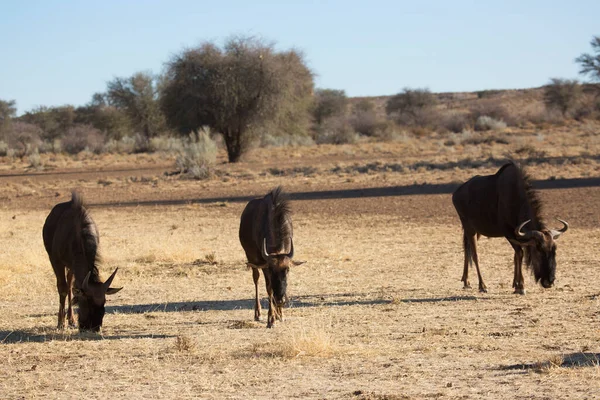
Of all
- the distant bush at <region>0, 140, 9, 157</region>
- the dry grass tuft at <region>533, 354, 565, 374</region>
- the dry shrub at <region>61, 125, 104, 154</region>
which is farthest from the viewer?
the dry shrub at <region>61, 125, 104, 154</region>

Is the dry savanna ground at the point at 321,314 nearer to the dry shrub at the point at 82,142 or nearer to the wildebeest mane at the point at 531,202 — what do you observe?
the wildebeest mane at the point at 531,202

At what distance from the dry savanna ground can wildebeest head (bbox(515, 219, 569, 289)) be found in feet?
1.13

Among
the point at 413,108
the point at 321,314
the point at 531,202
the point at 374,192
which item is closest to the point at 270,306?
the point at 321,314

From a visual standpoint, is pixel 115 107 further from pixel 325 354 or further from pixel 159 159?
pixel 325 354

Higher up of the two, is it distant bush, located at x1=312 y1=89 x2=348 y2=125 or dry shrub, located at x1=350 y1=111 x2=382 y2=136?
distant bush, located at x1=312 y1=89 x2=348 y2=125

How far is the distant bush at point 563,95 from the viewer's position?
90688 mm

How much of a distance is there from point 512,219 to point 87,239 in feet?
20.2

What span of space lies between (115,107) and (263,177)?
49417 millimetres

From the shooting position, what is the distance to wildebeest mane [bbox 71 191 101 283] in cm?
Answer: 1009

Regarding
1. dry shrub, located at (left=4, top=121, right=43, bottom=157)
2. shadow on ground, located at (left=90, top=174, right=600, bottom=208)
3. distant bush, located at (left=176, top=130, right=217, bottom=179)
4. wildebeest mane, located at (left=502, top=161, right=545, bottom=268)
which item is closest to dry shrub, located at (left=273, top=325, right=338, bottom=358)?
wildebeest mane, located at (left=502, top=161, right=545, bottom=268)

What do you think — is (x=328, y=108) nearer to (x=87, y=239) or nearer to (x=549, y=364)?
(x=87, y=239)

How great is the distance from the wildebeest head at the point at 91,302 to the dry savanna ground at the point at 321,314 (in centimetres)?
17

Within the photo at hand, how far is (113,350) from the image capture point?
9.12 meters

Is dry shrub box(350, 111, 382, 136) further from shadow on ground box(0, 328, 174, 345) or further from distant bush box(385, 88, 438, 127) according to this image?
shadow on ground box(0, 328, 174, 345)
